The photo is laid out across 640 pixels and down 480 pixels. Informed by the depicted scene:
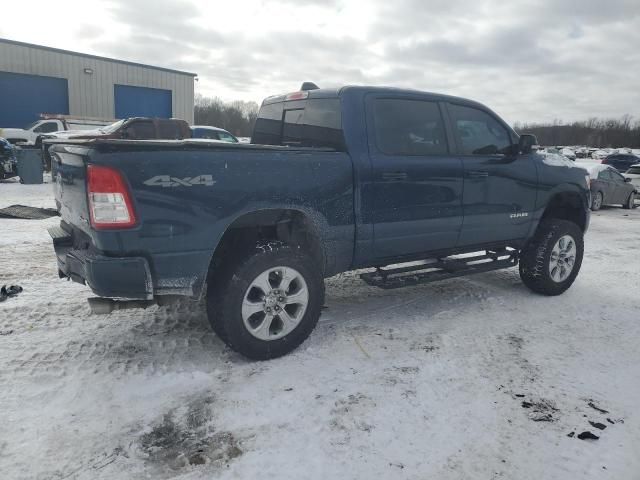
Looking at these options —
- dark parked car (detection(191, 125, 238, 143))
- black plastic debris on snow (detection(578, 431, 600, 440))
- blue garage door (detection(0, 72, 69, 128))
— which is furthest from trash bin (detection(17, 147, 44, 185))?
black plastic debris on snow (detection(578, 431, 600, 440))

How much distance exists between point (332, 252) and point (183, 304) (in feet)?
5.38

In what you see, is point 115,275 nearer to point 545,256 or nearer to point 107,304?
point 107,304

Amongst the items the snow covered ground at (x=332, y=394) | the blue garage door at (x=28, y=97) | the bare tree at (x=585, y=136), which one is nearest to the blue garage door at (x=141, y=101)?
the blue garage door at (x=28, y=97)

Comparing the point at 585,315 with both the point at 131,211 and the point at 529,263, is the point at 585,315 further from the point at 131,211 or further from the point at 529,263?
the point at 131,211

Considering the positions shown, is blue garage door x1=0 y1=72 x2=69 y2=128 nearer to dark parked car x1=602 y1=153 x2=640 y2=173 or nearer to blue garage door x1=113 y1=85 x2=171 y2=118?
blue garage door x1=113 y1=85 x2=171 y2=118

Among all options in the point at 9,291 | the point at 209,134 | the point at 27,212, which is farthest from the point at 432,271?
the point at 209,134

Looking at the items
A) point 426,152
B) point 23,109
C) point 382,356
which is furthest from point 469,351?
point 23,109

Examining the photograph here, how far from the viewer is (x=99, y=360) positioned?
3.39 m

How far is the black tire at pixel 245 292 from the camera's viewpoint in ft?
10.6

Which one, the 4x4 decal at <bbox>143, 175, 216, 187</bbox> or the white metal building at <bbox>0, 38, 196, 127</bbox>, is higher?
the white metal building at <bbox>0, 38, 196, 127</bbox>

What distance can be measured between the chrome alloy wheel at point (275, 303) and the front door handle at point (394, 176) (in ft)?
3.51

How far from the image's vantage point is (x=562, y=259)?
17.2 feet

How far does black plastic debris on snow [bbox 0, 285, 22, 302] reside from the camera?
4.41 m

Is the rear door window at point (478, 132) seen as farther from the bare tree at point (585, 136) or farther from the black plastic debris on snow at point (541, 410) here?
the bare tree at point (585, 136)
